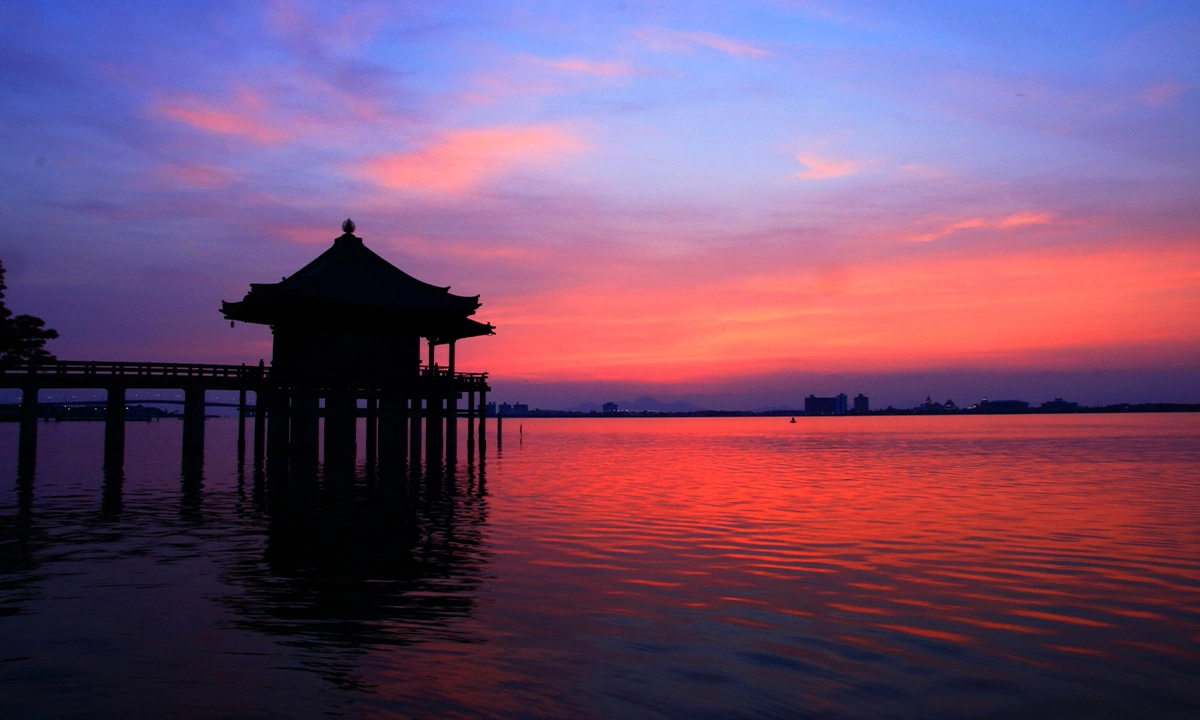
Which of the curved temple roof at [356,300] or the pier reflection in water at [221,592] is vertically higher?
the curved temple roof at [356,300]

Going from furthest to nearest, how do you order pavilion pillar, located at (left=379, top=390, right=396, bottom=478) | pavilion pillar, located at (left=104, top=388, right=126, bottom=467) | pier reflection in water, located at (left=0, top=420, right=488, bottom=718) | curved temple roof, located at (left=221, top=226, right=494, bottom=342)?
1. pavilion pillar, located at (left=104, top=388, right=126, bottom=467)
2. pavilion pillar, located at (left=379, top=390, right=396, bottom=478)
3. curved temple roof, located at (left=221, top=226, right=494, bottom=342)
4. pier reflection in water, located at (left=0, top=420, right=488, bottom=718)

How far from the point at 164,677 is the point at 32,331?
4709 cm

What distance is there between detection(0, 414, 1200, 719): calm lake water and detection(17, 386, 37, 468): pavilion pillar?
14.7 m

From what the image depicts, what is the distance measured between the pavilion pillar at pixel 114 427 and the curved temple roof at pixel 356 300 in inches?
257

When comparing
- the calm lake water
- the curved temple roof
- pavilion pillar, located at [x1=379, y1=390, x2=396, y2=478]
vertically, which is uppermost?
the curved temple roof

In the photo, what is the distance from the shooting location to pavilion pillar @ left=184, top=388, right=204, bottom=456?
142 ft

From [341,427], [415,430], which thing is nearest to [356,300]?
[415,430]

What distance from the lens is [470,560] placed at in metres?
16.1

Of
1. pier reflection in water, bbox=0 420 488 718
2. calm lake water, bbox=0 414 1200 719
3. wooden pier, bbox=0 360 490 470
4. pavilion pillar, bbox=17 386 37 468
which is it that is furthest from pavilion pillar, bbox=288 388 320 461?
calm lake water, bbox=0 414 1200 719

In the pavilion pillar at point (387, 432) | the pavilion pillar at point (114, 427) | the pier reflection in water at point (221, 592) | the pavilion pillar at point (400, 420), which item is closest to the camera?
the pier reflection in water at point (221, 592)

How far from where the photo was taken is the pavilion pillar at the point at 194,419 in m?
43.3

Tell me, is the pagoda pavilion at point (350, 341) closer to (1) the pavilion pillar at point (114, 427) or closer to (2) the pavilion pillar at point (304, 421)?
(2) the pavilion pillar at point (304, 421)

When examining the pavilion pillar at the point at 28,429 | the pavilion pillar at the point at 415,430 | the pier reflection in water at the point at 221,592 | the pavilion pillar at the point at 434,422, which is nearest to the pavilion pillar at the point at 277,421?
the pavilion pillar at the point at 415,430

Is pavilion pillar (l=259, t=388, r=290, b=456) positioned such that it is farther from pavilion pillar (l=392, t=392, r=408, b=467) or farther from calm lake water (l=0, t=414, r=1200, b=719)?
calm lake water (l=0, t=414, r=1200, b=719)
